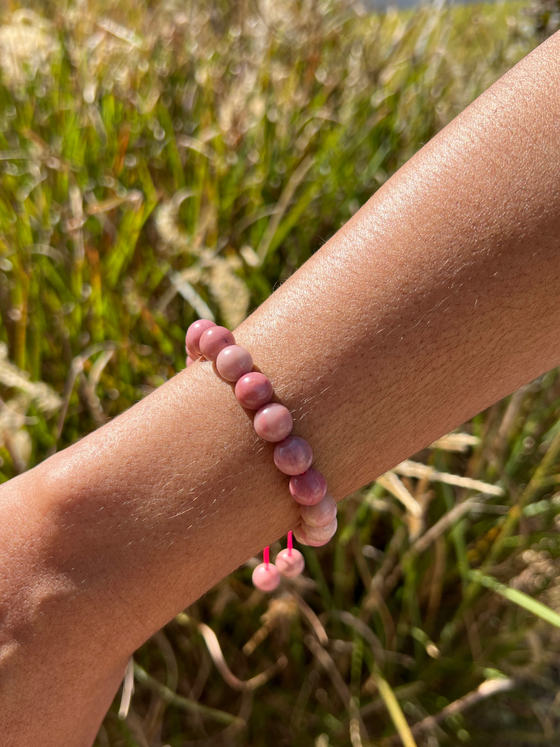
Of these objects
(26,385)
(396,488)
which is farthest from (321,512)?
(26,385)

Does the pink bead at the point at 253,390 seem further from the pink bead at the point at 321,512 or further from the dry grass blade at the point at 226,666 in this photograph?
the dry grass blade at the point at 226,666

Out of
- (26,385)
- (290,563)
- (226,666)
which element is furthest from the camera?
(226,666)

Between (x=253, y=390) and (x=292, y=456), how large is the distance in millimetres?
56

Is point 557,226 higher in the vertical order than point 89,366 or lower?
lower

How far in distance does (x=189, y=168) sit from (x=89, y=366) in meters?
0.53

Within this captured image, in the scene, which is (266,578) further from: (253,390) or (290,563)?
(253,390)

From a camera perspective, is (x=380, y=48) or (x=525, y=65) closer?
(x=525, y=65)

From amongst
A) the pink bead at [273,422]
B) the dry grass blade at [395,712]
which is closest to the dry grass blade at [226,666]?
the dry grass blade at [395,712]

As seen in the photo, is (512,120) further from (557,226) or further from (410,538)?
(410,538)

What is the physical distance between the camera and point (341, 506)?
3.14ft

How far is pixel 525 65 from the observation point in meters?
0.41

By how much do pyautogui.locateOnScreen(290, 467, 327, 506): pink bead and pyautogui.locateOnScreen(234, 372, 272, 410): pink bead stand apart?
63 mm

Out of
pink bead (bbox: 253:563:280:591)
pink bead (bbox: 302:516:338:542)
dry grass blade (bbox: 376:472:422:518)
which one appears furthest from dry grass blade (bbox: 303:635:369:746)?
pink bead (bbox: 302:516:338:542)

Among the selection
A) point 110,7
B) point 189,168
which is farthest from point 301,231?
point 110,7
